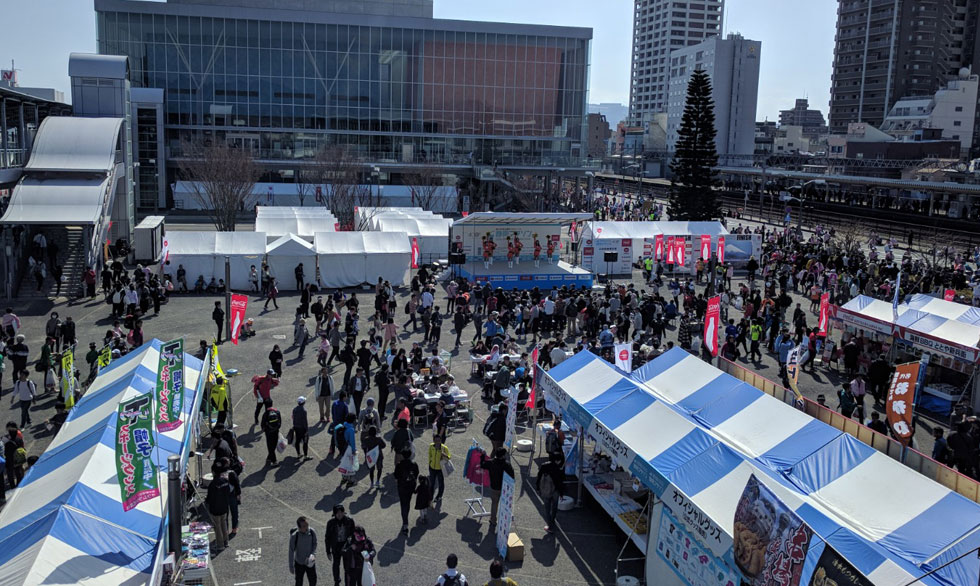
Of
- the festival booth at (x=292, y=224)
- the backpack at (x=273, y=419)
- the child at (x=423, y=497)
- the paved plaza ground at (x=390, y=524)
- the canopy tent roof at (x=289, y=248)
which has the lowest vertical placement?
the paved plaza ground at (x=390, y=524)

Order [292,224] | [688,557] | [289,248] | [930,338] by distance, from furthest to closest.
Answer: [292,224] → [289,248] → [930,338] → [688,557]

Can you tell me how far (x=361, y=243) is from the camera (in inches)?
1188

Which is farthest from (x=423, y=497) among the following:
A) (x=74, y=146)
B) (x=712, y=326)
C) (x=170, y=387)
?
(x=74, y=146)

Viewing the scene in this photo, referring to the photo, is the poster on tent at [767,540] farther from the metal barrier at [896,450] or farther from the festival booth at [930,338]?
the festival booth at [930,338]

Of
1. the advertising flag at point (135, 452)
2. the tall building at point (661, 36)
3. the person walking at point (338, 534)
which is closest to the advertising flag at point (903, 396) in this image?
the person walking at point (338, 534)

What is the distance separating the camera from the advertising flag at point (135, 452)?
29.5 feet

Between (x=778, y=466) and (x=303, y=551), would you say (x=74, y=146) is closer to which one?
(x=303, y=551)

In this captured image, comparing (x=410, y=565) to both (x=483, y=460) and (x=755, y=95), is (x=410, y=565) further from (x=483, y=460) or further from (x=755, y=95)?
(x=755, y=95)

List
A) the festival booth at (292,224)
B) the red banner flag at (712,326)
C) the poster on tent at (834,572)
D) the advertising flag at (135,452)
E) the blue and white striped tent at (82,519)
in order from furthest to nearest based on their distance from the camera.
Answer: the festival booth at (292,224), the red banner flag at (712,326), the advertising flag at (135,452), the blue and white striped tent at (82,519), the poster on tent at (834,572)

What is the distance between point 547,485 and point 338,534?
10.7ft

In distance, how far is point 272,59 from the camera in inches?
2576

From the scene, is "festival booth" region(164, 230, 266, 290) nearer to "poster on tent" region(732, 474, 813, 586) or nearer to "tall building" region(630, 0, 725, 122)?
"poster on tent" region(732, 474, 813, 586)

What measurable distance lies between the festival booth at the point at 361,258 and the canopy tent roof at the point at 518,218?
2863 millimetres

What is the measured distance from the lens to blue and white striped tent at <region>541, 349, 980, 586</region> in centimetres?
815
